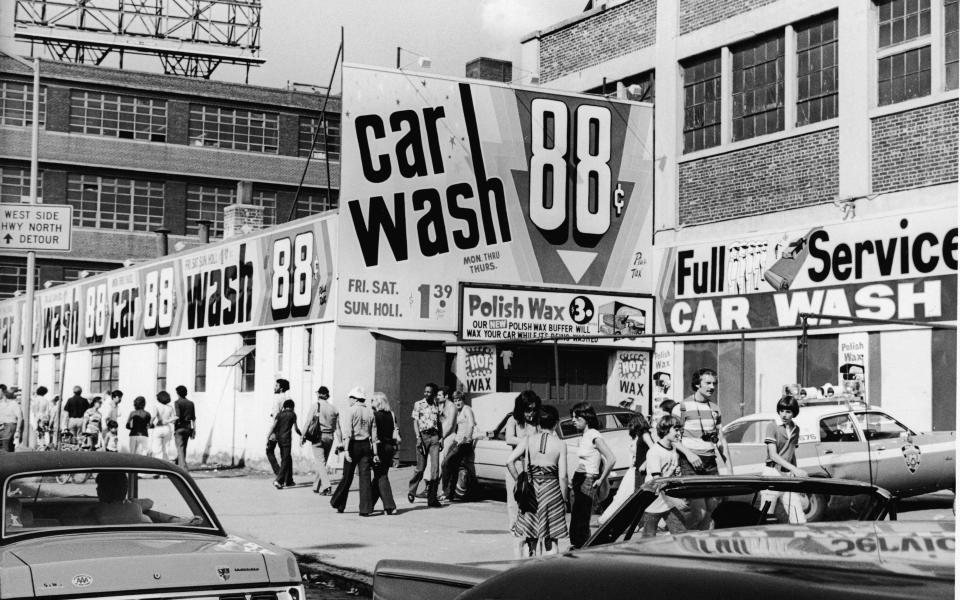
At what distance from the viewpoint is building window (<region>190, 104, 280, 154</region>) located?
58438 millimetres

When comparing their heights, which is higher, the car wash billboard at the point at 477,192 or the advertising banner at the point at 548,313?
the car wash billboard at the point at 477,192

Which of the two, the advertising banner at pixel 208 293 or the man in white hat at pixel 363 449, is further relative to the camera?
the advertising banner at pixel 208 293

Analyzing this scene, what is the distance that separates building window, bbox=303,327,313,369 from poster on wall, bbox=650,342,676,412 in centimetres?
687

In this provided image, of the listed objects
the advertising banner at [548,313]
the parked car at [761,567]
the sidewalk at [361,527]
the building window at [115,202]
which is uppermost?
the building window at [115,202]

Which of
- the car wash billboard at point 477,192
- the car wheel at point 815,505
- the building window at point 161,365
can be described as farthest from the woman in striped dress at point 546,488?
the building window at point 161,365

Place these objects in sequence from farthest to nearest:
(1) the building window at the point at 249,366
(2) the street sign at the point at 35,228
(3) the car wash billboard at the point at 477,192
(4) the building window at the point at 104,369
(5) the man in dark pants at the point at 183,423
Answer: (4) the building window at the point at 104,369 → (1) the building window at the point at 249,366 → (5) the man in dark pants at the point at 183,423 → (3) the car wash billboard at the point at 477,192 → (2) the street sign at the point at 35,228

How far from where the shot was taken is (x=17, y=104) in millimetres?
55750

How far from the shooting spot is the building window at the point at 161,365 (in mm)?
32219

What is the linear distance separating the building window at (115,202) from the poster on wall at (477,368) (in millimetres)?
37975

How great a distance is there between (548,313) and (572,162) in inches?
130

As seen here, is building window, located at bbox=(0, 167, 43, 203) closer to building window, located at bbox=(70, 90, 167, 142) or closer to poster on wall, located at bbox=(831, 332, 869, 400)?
building window, located at bbox=(70, 90, 167, 142)

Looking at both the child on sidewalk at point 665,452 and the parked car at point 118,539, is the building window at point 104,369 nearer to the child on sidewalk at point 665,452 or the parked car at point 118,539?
the child on sidewalk at point 665,452

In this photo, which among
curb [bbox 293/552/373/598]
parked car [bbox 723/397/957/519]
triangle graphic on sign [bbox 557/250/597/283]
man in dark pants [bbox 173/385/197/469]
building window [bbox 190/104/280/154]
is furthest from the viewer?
building window [bbox 190/104/280/154]

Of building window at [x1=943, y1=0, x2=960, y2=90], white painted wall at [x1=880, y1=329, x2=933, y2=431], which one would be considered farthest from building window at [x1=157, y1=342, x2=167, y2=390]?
building window at [x1=943, y1=0, x2=960, y2=90]
